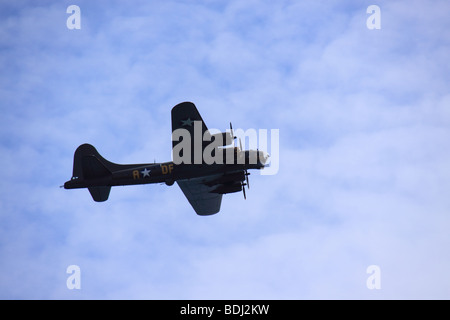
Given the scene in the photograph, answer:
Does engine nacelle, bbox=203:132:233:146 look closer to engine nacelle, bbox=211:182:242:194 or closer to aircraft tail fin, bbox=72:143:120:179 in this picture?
engine nacelle, bbox=211:182:242:194

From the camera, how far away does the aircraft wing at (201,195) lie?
3875cm

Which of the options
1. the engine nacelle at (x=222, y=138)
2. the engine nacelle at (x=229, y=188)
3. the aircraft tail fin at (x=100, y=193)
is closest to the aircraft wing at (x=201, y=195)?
A: the engine nacelle at (x=229, y=188)

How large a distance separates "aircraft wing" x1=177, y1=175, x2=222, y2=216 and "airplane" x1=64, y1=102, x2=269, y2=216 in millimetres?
165

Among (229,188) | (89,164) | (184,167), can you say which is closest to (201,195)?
(229,188)

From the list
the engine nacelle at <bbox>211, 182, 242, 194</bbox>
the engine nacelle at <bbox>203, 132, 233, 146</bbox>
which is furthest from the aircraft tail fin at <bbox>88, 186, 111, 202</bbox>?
the engine nacelle at <bbox>203, 132, 233, 146</bbox>

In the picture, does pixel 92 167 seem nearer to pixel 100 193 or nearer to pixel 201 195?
pixel 100 193

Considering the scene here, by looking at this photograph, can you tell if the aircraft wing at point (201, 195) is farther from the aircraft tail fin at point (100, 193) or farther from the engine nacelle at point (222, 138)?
the aircraft tail fin at point (100, 193)

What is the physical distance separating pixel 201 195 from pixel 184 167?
5117 mm

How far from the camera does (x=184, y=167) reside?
119ft

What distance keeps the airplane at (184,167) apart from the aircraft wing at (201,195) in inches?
6.5

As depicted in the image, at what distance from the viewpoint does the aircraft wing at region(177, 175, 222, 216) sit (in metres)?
38.8

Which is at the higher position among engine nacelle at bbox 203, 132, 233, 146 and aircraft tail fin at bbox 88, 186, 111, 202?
engine nacelle at bbox 203, 132, 233, 146
